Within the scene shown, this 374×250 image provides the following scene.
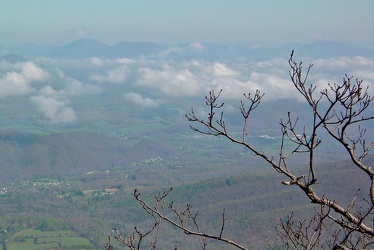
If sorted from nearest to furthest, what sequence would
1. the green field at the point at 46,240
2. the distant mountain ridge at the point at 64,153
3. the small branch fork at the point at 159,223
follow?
the small branch fork at the point at 159,223
the green field at the point at 46,240
the distant mountain ridge at the point at 64,153

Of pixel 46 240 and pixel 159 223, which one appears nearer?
pixel 159 223

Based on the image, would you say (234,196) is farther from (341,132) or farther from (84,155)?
(341,132)

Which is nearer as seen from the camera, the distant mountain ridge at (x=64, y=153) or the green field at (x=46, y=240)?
the green field at (x=46, y=240)

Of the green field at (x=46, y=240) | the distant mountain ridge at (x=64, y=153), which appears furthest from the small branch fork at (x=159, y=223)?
the distant mountain ridge at (x=64, y=153)

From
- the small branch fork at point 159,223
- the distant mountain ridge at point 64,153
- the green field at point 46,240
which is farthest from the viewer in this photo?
the distant mountain ridge at point 64,153

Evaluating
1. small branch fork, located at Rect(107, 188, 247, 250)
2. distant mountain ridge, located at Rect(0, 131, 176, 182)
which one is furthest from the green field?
small branch fork, located at Rect(107, 188, 247, 250)

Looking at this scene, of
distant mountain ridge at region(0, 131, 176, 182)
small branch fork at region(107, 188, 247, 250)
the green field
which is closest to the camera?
small branch fork at region(107, 188, 247, 250)

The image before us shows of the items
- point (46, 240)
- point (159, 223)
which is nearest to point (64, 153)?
point (46, 240)

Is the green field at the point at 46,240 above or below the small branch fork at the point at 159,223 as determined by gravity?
below

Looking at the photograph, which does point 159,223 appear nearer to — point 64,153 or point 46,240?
point 46,240

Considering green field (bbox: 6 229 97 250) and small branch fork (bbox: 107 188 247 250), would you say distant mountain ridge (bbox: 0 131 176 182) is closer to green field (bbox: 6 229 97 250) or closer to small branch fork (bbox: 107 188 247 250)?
green field (bbox: 6 229 97 250)

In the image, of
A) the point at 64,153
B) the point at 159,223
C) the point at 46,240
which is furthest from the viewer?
the point at 64,153

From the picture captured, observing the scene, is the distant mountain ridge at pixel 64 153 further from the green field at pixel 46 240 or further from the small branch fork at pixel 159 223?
the small branch fork at pixel 159 223
